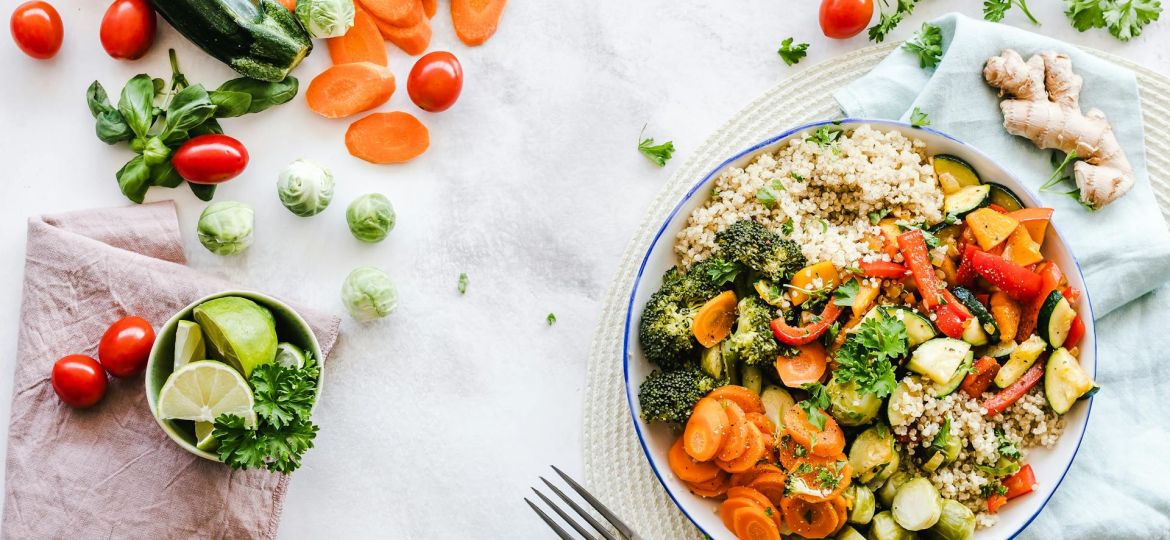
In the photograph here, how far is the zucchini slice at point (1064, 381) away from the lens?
8.80 ft

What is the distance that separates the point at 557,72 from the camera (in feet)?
11.1

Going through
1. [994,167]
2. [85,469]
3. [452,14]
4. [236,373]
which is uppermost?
[452,14]

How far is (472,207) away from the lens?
335 cm

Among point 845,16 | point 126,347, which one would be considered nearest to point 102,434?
point 126,347

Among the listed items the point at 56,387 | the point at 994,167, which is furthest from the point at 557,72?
the point at 56,387

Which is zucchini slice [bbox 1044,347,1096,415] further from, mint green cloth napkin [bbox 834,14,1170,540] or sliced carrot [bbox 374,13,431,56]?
sliced carrot [bbox 374,13,431,56]

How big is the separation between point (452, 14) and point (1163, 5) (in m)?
2.79

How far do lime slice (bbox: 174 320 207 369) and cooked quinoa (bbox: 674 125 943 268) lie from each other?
171 cm

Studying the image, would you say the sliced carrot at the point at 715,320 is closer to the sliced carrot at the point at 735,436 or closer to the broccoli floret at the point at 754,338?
the broccoli floret at the point at 754,338

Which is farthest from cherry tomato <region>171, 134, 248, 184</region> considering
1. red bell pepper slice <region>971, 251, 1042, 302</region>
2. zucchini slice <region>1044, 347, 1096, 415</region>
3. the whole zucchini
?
zucchini slice <region>1044, 347, 1096, 415</region>

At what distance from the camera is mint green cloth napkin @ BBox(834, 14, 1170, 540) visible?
2.94m

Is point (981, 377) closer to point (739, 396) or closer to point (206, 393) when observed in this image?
point (739, 396)

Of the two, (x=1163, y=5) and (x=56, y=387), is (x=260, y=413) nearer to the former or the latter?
(x=56, y=387)

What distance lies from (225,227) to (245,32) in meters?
0.74
